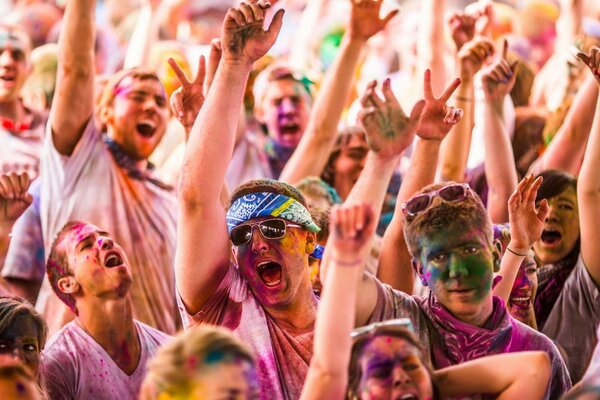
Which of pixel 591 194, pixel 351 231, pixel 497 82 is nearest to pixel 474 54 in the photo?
pixel 497 82

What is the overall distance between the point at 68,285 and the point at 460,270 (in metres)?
1.36

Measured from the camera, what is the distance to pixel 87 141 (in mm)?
5141

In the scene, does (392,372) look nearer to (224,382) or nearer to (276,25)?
(224,382)

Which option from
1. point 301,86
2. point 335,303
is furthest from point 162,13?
point 335,303

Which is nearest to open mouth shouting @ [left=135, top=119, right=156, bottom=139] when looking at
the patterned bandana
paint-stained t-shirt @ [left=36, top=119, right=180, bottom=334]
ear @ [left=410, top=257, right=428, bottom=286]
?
paint-stained t-shirt @ [left=36, top=119, right=180, bottom=334]

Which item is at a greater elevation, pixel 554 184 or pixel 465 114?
pixel 465 114

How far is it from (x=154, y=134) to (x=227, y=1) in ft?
10.4

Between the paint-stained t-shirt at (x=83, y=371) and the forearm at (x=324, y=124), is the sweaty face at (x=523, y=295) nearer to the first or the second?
the paint-stained t-shirt at (x=83, y=371)

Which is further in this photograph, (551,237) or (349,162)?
(349,162)

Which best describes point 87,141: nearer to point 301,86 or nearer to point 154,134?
point 154,134

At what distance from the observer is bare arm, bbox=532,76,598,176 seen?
515 cm

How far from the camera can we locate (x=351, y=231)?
10.4 ft

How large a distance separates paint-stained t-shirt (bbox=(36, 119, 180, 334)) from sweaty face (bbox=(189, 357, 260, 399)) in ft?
6.46

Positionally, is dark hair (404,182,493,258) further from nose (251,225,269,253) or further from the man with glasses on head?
the man with glasses on head
